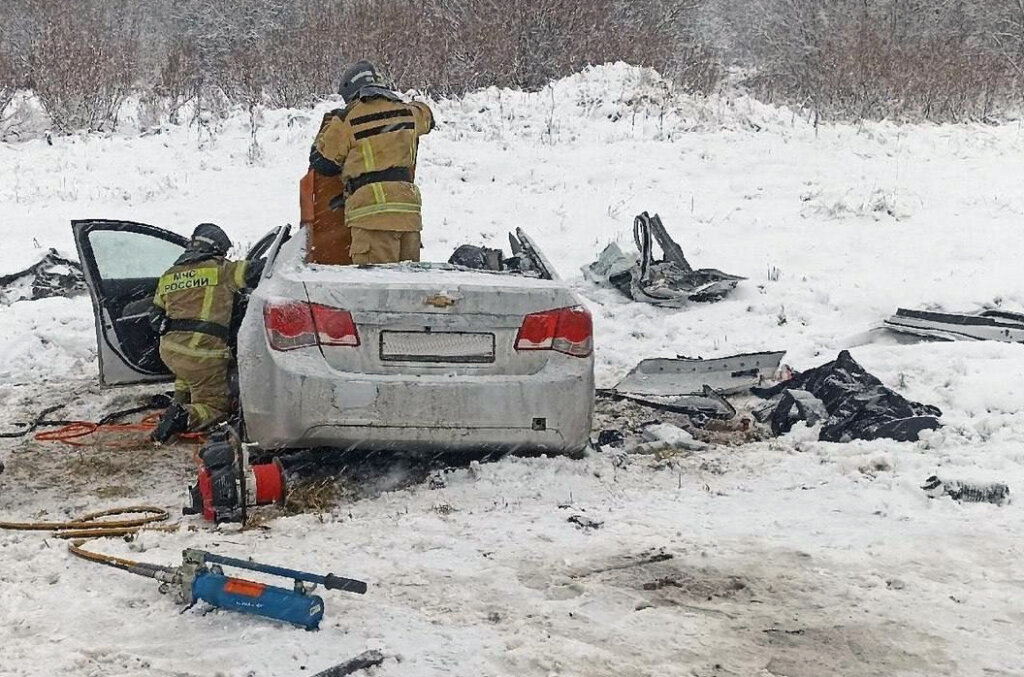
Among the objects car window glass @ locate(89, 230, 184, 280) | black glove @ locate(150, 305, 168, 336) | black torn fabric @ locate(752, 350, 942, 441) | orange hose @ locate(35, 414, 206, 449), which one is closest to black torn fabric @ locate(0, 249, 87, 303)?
car window glass @ locate(89, 230, 184, 280)

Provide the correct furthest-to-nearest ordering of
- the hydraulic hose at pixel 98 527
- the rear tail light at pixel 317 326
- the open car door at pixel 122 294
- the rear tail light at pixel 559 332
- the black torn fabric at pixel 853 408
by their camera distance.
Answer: the open car door at pixel 122 294, the black torn fabric at pixel 853 408, the rear tail light at pixel 559 332, the rear tail light at pixel 317 326, the hydraulic hose at pixel 98 527

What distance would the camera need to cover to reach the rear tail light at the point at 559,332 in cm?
452

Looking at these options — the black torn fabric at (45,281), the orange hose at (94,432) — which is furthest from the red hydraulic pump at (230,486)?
the black torn fabric at (45,281)

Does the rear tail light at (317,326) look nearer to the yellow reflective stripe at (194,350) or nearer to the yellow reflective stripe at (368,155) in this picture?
the yellow reflective stripe at (194,350)

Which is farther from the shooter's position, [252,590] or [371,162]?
[371,162]

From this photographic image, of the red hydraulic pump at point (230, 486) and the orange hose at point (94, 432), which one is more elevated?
the red hydraulic pump at point (230, 486)

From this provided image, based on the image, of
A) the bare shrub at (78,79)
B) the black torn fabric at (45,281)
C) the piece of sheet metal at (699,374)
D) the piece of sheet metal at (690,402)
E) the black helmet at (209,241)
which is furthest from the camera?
the bare shrub at (78,79)

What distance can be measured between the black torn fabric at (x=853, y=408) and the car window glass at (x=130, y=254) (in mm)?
3952

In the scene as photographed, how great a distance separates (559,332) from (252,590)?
2008mm

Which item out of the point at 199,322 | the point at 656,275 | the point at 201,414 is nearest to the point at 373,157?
the point at 199,322

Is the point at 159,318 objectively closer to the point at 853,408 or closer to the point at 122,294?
the point at 122,294

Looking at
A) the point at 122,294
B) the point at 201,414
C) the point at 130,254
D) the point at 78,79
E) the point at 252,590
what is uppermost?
the point at 78,79

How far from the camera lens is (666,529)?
4.04 meters

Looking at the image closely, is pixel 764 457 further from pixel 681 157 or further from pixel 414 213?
pixel 681 157
